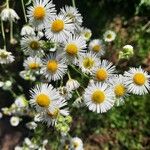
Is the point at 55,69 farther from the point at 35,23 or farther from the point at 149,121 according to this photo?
the point at 149,121

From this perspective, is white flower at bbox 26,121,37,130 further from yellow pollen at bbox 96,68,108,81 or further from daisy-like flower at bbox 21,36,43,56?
yellow pollen at bbox 96,68,108,81

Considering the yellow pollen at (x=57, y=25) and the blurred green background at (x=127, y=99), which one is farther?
the blurred green background at (x=127, y=99)

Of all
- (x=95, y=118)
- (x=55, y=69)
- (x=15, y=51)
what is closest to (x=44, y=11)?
(x=55, y=69)

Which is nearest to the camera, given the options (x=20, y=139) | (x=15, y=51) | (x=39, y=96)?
(x=39, y=96)

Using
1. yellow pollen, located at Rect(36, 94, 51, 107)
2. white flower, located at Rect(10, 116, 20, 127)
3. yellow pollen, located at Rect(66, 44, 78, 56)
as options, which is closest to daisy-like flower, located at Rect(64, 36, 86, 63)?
yellow pollen, located at Rect(66, 44, 78, 56)

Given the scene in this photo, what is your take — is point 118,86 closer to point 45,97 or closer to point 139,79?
point 139,79

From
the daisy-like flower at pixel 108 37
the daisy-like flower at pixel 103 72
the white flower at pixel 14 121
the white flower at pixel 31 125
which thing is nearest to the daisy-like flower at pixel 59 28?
the daisy-like flower at pixel 103 72

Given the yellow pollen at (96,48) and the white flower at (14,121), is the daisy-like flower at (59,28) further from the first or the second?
the white flower at (14,121)
